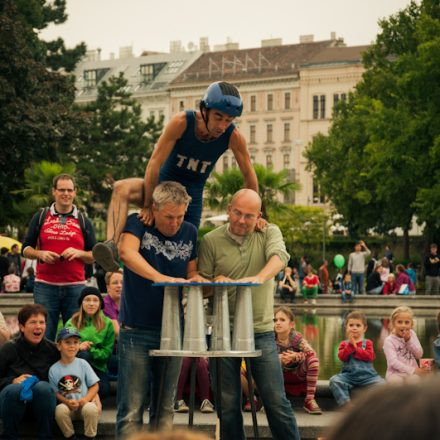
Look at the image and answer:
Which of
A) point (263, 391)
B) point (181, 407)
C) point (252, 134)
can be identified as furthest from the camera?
point (252, 134)

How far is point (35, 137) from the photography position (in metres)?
45.4

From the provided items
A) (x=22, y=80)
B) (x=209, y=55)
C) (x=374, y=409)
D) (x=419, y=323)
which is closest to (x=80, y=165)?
(x=22, y=80)

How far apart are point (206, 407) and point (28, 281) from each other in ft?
66.8

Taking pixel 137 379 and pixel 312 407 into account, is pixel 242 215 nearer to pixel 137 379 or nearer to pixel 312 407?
pixel 137 379

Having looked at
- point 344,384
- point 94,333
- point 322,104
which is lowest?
point 344,384

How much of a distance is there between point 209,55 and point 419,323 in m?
114

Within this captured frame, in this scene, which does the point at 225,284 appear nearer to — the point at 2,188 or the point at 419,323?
the point at 419,323

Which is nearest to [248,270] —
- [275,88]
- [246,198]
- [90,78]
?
[246,198]

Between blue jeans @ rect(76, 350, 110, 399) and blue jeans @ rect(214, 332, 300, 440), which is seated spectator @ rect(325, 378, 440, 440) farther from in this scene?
blue jeans @ rect(76, 350, 110, 399)

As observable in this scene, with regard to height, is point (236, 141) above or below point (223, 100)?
below

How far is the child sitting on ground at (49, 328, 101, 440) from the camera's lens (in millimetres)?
9430

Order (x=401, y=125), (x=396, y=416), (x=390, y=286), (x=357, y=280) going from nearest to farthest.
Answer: (x=396, y=416)
(x=357, y=280)
(x=390, y=286)
(x=401, y=125)

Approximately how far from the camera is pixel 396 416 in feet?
4.69

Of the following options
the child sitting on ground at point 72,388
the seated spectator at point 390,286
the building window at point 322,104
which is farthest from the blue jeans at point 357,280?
the building window at point 322,104
